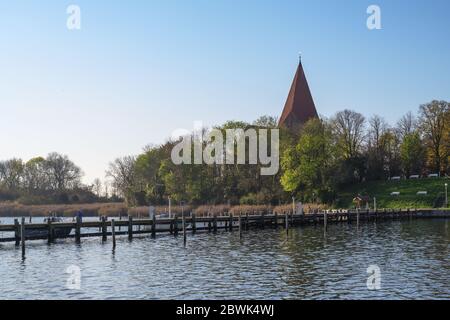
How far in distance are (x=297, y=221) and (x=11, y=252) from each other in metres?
37.4

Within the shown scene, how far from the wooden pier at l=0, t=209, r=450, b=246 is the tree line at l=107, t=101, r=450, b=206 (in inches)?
652

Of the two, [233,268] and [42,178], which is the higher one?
[42,178]

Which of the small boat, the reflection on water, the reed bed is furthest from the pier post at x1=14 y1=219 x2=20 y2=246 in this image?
the reed bed

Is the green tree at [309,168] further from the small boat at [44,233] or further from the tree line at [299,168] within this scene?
the small boat at [44,233]

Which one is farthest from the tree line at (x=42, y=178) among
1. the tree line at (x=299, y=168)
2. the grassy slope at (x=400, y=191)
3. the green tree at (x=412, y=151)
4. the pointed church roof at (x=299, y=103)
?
the green tree at (x=412, y=151)

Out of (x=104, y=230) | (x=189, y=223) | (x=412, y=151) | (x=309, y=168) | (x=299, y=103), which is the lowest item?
(x=189, y=223)

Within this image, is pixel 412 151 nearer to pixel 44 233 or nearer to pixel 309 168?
pixel 309 168

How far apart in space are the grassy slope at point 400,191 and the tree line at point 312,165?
2553mm

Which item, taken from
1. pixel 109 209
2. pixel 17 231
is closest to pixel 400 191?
pixel 109 209

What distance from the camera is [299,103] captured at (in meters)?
131

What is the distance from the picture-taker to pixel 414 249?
42.5 meters

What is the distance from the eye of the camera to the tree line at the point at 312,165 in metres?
96.9

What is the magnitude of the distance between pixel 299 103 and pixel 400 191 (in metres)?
37.1

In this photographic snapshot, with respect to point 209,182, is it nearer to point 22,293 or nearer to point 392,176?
point 392,176
